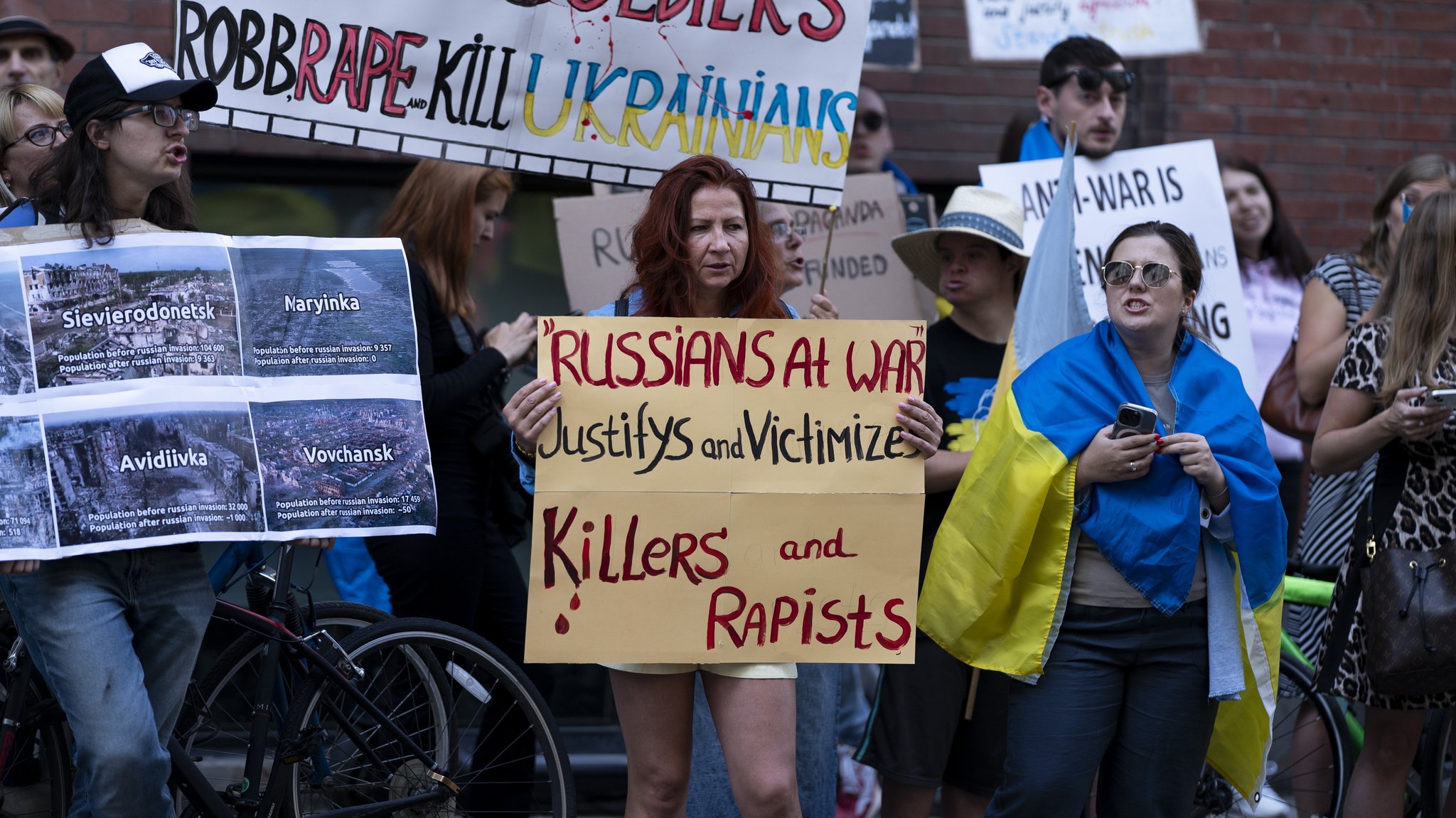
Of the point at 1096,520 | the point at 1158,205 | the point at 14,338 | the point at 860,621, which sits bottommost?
the point at 860,621

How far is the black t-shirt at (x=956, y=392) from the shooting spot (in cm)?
438

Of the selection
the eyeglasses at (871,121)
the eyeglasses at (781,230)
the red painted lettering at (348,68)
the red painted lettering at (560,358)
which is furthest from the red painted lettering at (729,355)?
the eyeglasses at (871,121)

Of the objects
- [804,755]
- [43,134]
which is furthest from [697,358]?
[43,134]

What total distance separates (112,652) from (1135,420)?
2.29m

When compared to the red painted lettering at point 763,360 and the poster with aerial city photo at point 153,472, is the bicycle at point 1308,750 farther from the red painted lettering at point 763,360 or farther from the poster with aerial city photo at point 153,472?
the poster with aerial city photo at point 153,472

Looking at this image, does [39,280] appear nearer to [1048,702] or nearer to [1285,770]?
[1048,702]

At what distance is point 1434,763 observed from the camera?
460cm

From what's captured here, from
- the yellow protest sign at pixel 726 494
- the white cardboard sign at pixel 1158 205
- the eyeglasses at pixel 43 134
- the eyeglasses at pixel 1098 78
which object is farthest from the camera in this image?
the eyeglasses at pixel 1098 78

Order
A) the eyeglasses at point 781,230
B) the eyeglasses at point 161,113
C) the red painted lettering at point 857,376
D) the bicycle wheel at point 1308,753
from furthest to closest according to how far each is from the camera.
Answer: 1. the bicycle wheel at point 1308,753
2. the eyeglasses at point 781,230
3. the red painted lettering at point 857,376
4. the eyeglasses at point 161,113

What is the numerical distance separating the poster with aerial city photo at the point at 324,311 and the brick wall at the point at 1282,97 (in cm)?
330

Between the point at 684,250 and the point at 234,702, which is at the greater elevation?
the point at 684,250

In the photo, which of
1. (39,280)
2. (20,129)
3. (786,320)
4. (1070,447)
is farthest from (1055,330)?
(20,129)

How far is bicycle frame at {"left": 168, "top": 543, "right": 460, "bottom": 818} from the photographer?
12.3 ft

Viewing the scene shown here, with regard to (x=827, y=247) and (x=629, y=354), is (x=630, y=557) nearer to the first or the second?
(x=629, y=354)
